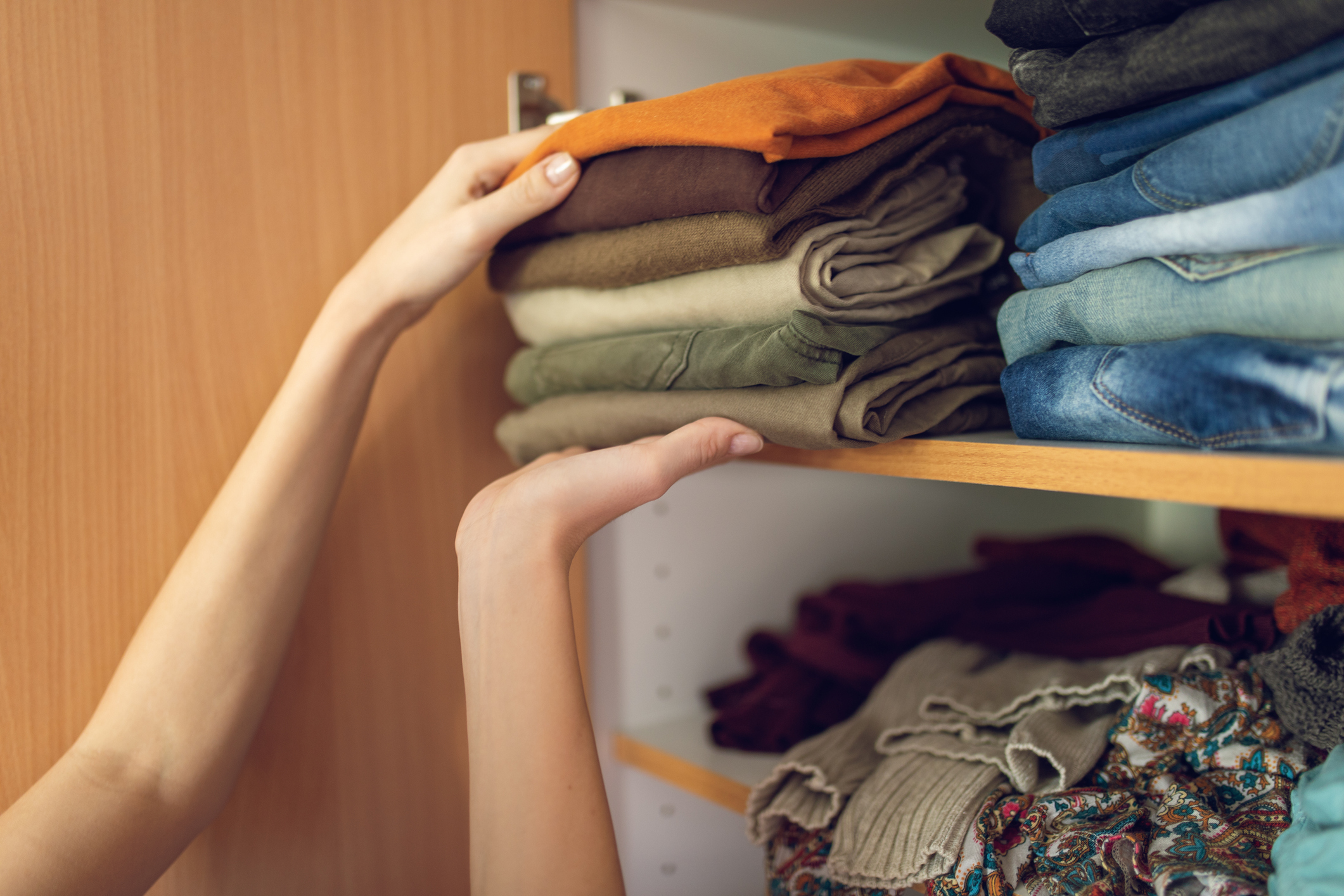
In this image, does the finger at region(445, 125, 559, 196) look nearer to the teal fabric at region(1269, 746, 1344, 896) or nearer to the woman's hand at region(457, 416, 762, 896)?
the woman's hand at region(457, 416, 762, 896)

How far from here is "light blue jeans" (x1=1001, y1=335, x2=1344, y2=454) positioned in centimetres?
39

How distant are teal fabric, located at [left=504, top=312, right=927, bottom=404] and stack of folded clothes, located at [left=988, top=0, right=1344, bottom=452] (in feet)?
0.36

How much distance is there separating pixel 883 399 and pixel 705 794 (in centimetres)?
46

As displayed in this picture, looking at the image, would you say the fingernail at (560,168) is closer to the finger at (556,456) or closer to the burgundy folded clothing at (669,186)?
the burgundy folded clothing at (669,186)

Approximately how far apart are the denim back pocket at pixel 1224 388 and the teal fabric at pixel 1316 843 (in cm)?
20

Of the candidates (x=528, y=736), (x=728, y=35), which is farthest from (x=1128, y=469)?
(x=728, y=35)

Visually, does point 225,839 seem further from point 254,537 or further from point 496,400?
point 496,400

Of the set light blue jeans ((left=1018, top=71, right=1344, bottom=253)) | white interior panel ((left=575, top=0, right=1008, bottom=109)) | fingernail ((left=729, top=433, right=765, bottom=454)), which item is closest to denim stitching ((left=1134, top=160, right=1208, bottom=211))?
light blue jeans ((left=1018, top=71, right=1344, bottom=253))

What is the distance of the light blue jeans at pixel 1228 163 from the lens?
0.40 meters

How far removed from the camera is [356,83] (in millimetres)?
800

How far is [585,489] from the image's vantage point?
1.94 ft

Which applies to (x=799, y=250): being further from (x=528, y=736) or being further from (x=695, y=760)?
(x=695, y=760)

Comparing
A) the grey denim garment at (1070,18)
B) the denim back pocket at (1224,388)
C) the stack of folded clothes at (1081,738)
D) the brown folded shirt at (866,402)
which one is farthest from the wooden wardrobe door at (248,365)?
the denim back pocket at (1224,388)

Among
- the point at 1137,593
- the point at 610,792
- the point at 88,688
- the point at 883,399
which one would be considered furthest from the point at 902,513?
the point at 88,688
